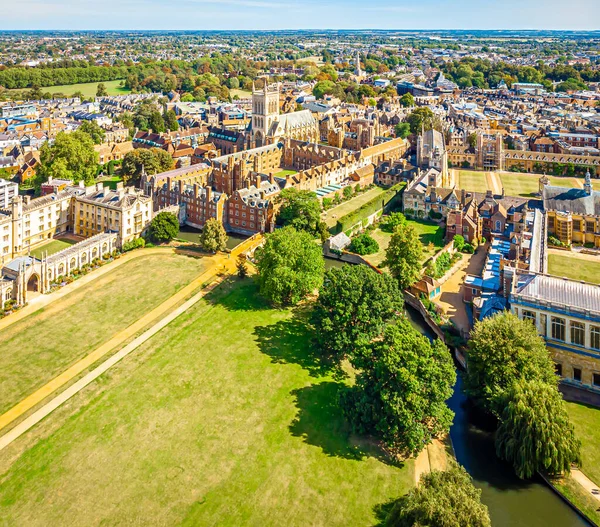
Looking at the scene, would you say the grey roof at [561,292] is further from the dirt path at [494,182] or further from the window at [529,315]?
the dirt path at [494,182]

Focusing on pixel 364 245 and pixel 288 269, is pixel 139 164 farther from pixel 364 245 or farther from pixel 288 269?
pixel 288 269

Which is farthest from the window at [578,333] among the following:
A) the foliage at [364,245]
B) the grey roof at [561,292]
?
the foliage at [364,245]

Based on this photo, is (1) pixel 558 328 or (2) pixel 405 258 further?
(2) pixel 405 258

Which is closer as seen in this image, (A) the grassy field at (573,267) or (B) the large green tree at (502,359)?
(B) the large green tree at (502,359)

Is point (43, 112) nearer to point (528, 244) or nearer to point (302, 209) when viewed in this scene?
point (302, 209)

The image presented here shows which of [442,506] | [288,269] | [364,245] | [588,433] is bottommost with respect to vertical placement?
[588,433]

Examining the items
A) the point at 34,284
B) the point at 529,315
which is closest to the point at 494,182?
the point at 529,315

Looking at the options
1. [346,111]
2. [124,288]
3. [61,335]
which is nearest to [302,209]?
[124,288]
